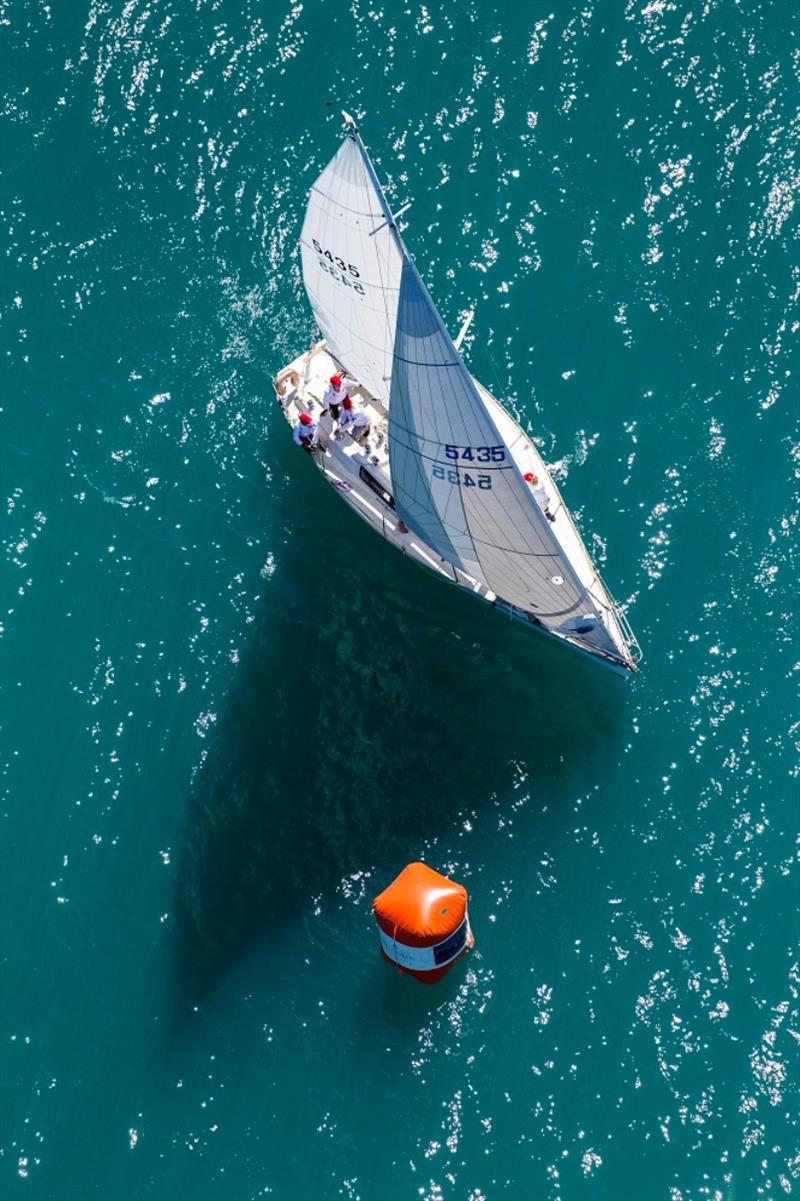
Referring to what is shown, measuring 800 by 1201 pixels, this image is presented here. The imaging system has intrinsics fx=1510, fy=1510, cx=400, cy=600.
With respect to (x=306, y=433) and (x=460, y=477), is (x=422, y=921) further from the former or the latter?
(x=306, y=433)

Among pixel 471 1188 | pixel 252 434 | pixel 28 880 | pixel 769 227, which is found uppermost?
pixel 769 227

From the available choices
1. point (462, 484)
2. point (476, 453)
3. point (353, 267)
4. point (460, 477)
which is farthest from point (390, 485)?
point (353, 267)

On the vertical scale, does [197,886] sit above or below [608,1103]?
above

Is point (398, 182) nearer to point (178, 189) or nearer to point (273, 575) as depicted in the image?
point (178, 189)

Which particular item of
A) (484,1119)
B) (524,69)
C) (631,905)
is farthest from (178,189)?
(484,1119)

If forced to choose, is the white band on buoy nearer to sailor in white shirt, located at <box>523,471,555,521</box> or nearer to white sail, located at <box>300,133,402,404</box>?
sailor in white shirt, located at <box>523,471,555,521</box>

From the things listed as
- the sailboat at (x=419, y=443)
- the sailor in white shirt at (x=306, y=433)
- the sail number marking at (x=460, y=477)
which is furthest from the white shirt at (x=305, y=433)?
the sail number marking at (x=460, y=477)
